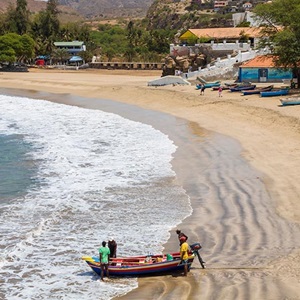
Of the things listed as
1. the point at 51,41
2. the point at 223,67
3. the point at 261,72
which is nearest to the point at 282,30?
the point at 261,72

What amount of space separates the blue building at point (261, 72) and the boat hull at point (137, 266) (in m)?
35.3

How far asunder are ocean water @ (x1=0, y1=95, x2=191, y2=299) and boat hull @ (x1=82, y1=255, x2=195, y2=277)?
Answer: 0.23m

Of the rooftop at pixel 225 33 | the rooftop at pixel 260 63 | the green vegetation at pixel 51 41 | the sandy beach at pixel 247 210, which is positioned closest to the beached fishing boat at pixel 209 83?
the rooftop at pixel 260 63

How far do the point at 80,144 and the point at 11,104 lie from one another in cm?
2244

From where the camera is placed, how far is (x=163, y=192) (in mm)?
21484

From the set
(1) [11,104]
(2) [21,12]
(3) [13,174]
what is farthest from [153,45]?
(3) [13,174]

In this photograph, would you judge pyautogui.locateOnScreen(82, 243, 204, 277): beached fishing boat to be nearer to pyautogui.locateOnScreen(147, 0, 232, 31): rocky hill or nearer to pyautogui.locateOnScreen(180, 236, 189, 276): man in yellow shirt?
pyautogui.locateOnScreen(180, 236, 189, 276): man in yellow shirt

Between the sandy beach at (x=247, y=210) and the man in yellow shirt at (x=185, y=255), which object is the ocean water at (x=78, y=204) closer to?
the sandy beach at (x=247, y=210)

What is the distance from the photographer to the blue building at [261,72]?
48000mm

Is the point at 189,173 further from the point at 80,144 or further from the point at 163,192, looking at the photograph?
the point at 80,144

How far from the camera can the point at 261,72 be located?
159ft

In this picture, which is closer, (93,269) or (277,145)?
(93,269)

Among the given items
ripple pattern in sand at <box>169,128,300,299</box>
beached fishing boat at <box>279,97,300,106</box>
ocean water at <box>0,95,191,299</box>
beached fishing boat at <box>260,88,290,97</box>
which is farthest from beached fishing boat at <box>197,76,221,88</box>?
ripple pattern in sand at <box>169,128,300,299</box>

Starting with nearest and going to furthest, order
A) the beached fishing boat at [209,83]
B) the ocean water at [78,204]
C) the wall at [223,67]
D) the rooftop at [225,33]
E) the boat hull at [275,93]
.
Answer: the ocean water at [78,204], the boat hull at [275,93], the beached fishing boat at [209,83], the wall at [223,67], the rooftop at [225,33]
